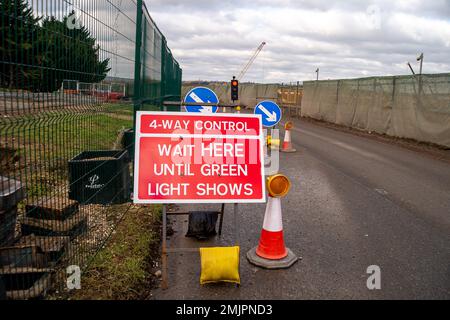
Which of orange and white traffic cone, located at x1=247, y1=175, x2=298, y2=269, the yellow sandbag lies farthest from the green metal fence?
orange and white traffic cone, located at x1=247, y1=175, x2=298, y2=269

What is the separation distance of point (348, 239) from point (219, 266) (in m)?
2.20

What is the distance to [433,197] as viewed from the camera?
7.74 m

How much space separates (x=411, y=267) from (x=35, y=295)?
12.3ft

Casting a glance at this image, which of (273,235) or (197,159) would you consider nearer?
(197,159)

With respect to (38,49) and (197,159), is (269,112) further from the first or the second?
(38,49)

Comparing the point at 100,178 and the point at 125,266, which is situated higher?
the point at 100,178

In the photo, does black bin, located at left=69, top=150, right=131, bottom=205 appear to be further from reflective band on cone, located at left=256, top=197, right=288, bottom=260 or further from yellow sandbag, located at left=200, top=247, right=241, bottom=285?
reflective band on cone, located at left=256, top=197, right=288, bottom=260

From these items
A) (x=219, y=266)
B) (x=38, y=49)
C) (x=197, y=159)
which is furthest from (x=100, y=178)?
(x=38, y=49)

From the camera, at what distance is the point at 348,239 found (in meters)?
5.39

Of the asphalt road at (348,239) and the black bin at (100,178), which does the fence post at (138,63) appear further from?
the asphalt road at (348,239)

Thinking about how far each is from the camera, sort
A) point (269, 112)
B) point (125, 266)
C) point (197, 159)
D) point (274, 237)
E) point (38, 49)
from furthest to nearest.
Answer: point (269, 112)
point (274, 237)
point (197, 159)
point (125, 266)
point (38, 49)

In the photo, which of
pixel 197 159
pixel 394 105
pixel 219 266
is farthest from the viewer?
pixel 394 105

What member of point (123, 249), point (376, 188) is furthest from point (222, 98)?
point (123, 249)

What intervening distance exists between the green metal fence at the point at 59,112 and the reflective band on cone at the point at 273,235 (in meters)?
1.84
